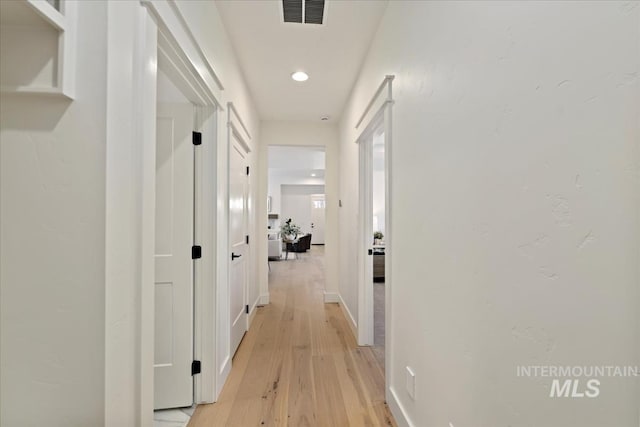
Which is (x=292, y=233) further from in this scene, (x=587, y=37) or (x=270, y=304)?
(x=587, y=37)

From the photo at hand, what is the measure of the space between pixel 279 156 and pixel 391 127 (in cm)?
521

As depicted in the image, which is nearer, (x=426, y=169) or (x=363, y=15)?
(x=426, y=169)

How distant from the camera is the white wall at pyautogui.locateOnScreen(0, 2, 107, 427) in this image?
2.53 ft

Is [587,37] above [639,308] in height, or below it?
above

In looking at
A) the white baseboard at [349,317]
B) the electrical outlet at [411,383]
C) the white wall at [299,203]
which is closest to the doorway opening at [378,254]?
the white baseboard at [349,317]

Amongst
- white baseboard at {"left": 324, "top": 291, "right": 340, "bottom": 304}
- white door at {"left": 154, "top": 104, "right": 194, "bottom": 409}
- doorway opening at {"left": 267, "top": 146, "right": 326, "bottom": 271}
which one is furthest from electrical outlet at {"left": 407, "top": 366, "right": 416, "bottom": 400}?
doorway opening at {"left": 267, "top": 146, "right": 326, "bottom": 271}

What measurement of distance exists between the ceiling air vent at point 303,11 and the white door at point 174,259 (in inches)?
38.4

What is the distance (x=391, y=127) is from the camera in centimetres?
190

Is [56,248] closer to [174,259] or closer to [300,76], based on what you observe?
[174,259]

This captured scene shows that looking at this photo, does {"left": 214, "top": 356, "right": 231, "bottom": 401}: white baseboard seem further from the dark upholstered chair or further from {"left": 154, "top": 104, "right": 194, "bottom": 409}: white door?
the dark upholstered chair

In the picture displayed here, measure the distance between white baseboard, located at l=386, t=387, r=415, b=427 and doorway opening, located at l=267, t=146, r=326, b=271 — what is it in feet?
21.7

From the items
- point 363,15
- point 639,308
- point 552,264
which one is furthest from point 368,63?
point 639,308

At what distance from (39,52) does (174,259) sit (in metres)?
1.32

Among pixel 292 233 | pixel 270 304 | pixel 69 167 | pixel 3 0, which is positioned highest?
pixel 3 0
